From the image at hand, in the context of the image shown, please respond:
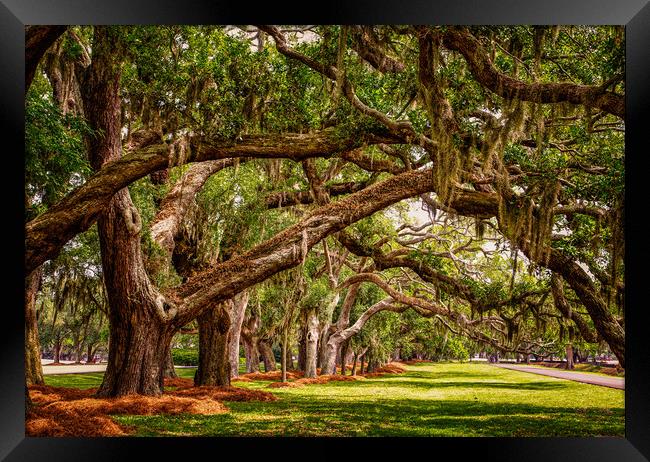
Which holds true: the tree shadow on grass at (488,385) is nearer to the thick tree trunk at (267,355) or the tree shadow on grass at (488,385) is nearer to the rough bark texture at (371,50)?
the thick tree trunk at (267,355)

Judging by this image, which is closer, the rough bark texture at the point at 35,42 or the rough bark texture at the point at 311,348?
the rough bark texture at the point at 35,42

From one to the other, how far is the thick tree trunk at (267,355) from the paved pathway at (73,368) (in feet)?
24.4

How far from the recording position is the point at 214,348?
9.09m

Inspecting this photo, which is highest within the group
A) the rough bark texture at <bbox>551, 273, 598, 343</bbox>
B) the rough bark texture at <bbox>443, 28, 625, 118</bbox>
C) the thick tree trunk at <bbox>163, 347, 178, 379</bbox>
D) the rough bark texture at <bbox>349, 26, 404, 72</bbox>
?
the rough bark texture at <bbox>349, 26, 404, 72</bbox>

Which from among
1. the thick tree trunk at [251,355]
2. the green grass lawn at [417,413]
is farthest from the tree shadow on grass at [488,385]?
the thick tree trunk at [251,355]

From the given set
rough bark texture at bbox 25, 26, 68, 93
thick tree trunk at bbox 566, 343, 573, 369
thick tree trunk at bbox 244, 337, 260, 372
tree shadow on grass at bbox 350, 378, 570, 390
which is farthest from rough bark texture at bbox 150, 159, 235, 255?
thick tree trunk at bbox 244, 337, 260, 372

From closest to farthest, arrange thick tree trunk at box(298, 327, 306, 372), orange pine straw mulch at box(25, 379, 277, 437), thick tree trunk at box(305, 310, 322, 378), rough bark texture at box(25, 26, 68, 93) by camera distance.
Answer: rough bark texture at box(25, 26, 68, 93) < orange pine straw mulch at box(25, 379, 277, 437) < thick tree trunk at box(305, 310, 322, 378) < thick tree trunk at box(298, 327, 306, 372)

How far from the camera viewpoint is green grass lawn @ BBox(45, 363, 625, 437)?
239 inches

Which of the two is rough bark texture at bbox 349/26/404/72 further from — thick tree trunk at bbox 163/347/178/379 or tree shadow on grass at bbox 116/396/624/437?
thick tree trunk at bbox 163/347/178/379

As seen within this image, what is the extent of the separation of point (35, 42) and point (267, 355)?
10613 millimetres

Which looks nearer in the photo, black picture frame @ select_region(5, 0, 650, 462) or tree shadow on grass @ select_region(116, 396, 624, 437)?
black picture frame @ select_region(5, 0, 650, 462)

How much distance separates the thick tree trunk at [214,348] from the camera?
895 centimetres

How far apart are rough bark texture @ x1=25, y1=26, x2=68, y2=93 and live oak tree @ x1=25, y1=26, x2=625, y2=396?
0.02 meters

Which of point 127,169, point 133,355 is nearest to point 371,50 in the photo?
point 127,169
